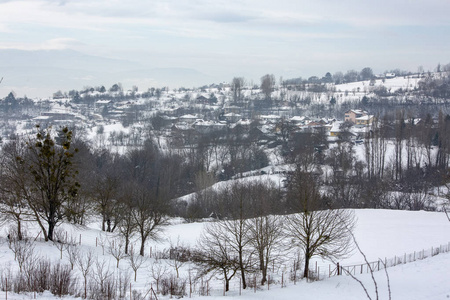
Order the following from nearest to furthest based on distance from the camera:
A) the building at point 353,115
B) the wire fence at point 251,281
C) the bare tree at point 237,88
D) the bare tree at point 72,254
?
the wire fence at point 251,281, the bare tree at point 72,254, the building at point 353,115, the bare tree at point 237,88

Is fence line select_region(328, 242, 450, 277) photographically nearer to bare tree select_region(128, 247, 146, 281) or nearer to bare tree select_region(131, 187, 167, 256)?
bare tree select_region(128, 247, 146, 281)

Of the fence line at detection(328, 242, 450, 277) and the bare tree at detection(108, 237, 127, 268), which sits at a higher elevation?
the bare tree at detection(108, 237, 127, 268)

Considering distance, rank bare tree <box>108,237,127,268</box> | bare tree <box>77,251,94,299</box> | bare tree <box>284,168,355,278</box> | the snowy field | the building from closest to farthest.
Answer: bare tree <box>77,251,94,299</box>, the snowy field, bare tree <box>108,237,127,268</box>, bare tree <box>284,168,355,278</box>, the building

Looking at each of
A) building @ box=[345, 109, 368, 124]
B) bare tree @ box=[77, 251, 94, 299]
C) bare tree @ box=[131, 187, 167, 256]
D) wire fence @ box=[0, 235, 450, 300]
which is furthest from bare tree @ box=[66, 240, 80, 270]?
building @ box=[345, 109, 368, 124]

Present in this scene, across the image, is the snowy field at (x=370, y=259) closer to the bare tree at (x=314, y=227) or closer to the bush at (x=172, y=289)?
the bush at (x=172, y=289)

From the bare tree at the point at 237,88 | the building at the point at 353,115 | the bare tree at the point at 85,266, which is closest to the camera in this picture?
the bare tree at the point at 85,266

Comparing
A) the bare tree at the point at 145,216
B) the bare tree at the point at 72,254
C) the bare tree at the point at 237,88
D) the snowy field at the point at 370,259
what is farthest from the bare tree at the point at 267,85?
the bare tree at the point at 72,254

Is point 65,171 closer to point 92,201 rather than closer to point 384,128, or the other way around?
point 92,201

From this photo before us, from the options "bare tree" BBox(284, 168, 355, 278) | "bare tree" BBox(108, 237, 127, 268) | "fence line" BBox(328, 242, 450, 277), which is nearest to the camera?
"bare tree" BBox(108, 237, 127, 268)

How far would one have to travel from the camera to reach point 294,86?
139375mm

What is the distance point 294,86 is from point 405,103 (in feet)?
163

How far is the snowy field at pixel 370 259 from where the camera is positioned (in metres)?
14.8

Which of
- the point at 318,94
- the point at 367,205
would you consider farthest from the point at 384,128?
the point at 318,94

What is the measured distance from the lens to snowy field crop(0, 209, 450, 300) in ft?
48.6
